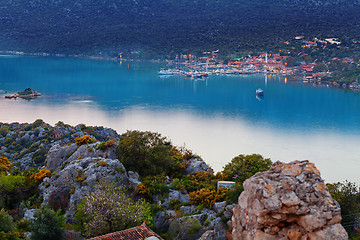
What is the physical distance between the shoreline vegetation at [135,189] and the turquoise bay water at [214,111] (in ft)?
36.6

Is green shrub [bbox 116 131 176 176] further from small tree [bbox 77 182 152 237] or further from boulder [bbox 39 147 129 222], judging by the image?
small tree [bbox 77 182 152 237]

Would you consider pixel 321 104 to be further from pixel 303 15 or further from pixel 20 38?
pixel 20 38

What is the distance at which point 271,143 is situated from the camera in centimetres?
3519

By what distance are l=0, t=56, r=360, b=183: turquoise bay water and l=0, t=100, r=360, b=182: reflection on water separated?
0.09m

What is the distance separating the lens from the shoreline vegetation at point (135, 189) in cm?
1234

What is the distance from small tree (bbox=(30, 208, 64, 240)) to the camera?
11.4 meters

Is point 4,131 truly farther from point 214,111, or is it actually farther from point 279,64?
point 279,64

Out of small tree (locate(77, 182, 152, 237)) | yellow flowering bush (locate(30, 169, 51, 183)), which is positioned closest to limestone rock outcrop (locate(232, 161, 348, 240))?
small tree (locate(77, 182, 152, 237))

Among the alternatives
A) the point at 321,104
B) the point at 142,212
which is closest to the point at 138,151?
the point at 142,212

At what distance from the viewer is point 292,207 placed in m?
7.98

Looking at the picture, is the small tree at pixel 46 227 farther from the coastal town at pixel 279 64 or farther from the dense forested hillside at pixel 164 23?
the dense forested hillside at pixel 164 23

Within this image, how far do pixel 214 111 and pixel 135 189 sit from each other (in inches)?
1390

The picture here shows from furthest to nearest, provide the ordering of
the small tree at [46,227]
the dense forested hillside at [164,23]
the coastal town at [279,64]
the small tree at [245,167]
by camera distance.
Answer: the dense forested hillside at [164,23] → the coastal town at [279,64] → the small tree at [245,167] → the small tree at [46,227]

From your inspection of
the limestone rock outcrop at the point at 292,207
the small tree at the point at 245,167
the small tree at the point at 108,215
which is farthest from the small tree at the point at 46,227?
the small tree at the point at 245,167
